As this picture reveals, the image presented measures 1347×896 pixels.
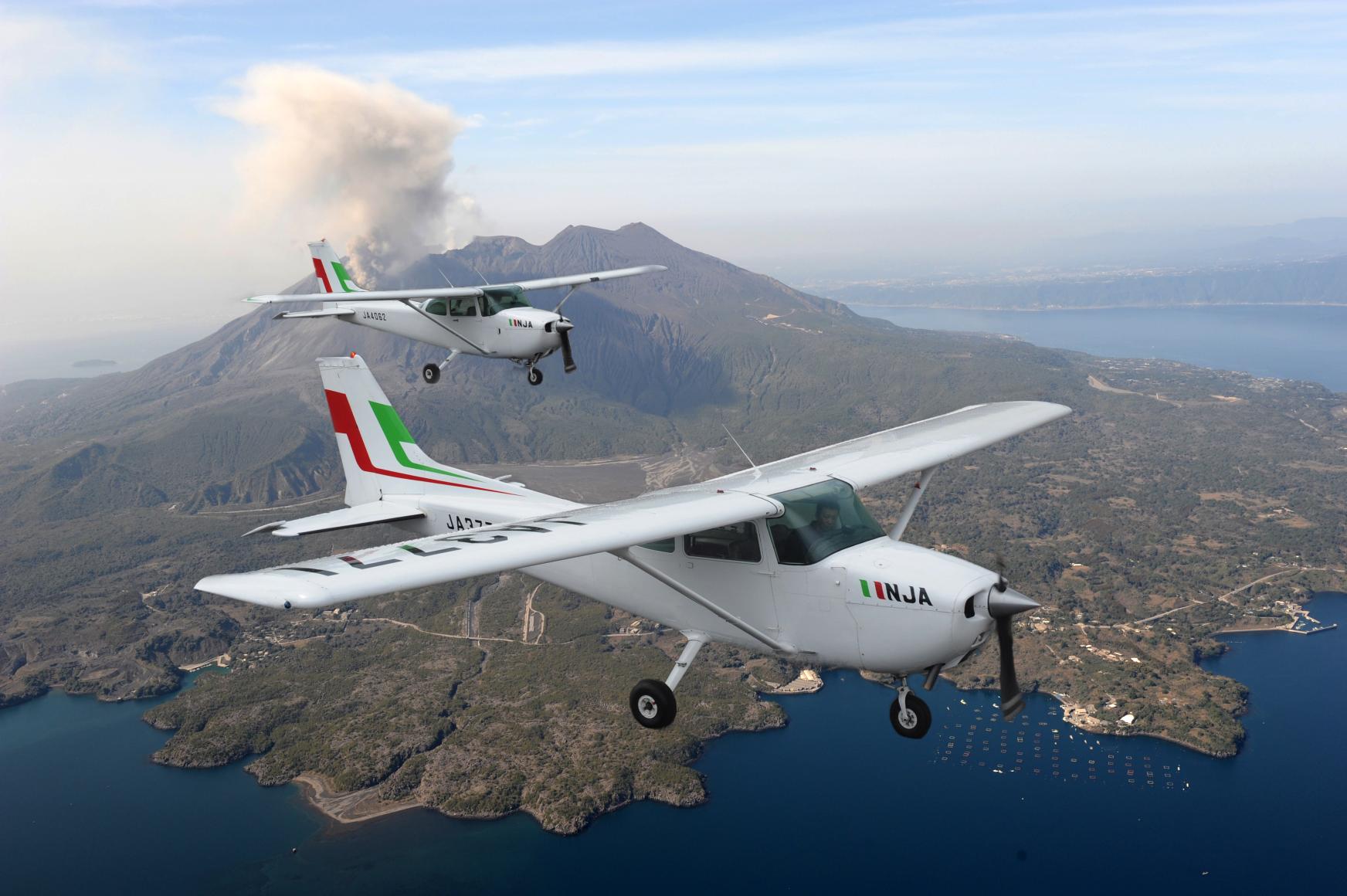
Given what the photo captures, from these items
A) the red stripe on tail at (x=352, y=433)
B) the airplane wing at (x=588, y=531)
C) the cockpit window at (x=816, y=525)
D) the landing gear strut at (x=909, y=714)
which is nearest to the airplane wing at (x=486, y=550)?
the airplane wing at (x=588, y=531)

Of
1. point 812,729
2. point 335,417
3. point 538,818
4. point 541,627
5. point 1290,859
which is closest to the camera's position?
point 335,417

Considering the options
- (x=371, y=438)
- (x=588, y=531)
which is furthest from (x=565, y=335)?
(x=588, y=531)

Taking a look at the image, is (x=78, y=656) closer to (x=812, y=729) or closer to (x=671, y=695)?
(x=812, y=729)

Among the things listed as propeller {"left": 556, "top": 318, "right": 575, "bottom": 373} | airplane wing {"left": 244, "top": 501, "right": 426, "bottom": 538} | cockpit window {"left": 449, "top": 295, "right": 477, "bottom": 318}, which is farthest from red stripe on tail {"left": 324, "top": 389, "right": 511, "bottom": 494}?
cockpit window {"left": 449, "top": 295, "right": 477, "bottom": 318}

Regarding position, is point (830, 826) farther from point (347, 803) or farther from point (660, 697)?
point (660, 697)

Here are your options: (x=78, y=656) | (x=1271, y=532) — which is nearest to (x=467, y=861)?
(x=78, y=656)

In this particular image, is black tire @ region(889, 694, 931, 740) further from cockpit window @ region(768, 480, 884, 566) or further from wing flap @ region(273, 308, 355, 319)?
wing flap @ region(273, 308, 355, 319)
